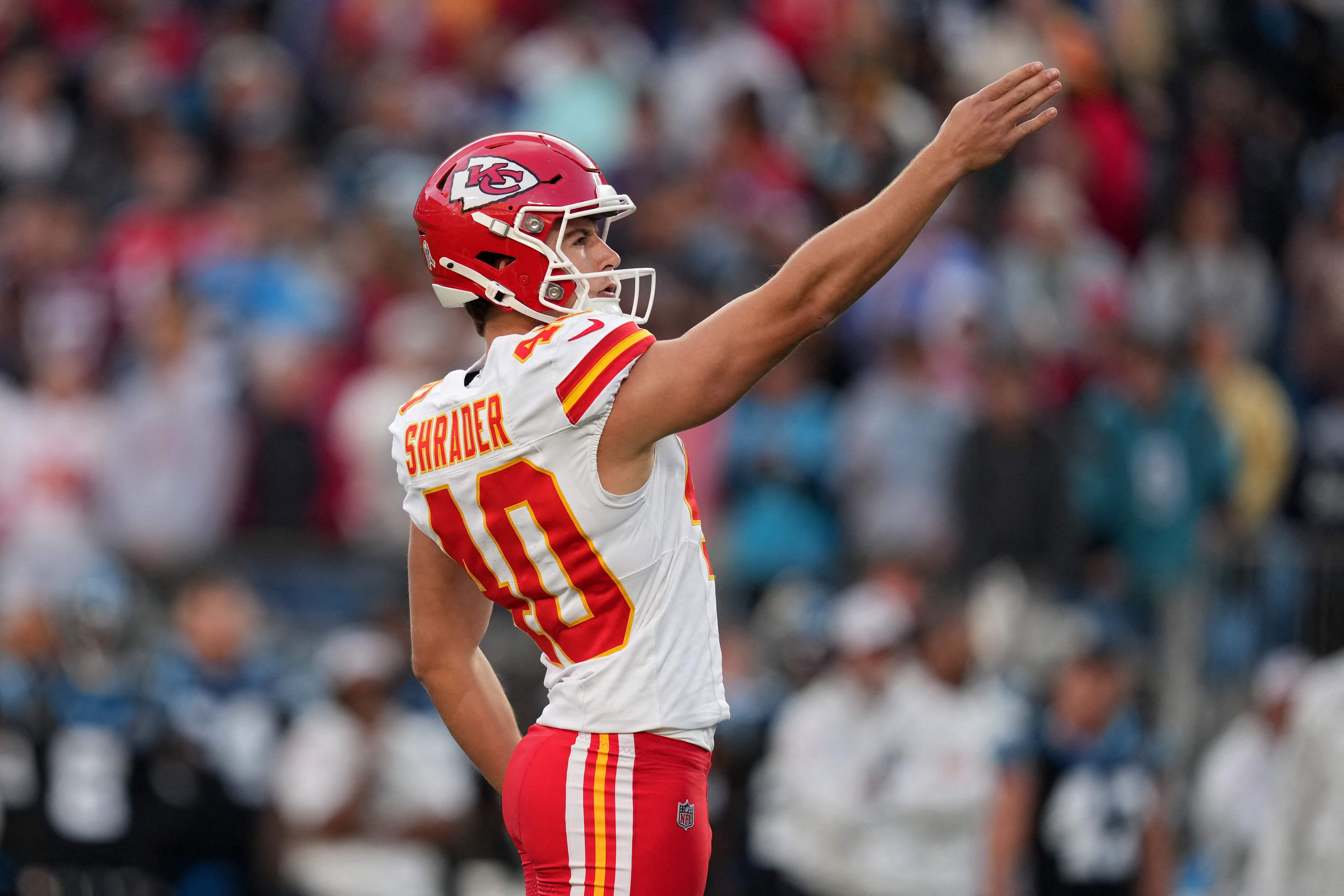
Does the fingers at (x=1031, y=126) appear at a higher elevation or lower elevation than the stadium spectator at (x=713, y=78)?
lower

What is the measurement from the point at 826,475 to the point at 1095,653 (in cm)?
190

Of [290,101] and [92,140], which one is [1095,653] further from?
[92,140]

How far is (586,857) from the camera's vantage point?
419 cm

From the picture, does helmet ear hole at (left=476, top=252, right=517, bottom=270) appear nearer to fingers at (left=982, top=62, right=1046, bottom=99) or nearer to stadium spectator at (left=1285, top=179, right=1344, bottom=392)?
fingers at (left=982, top=62, right=1046, bottom=99)

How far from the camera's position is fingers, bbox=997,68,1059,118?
12.5ft

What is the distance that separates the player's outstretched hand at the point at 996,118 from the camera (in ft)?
12.5

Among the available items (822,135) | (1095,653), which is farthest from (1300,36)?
(1095,653)

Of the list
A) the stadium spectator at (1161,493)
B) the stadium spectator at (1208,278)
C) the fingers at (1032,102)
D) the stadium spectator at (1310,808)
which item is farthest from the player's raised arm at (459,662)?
the stadium spectator at (1208,278)

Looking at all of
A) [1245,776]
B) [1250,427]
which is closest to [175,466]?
[1245,776]

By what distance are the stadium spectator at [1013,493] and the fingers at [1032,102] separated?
22.8 feet

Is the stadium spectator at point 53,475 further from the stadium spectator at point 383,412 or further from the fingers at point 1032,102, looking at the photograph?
the fingers at point 1032,102

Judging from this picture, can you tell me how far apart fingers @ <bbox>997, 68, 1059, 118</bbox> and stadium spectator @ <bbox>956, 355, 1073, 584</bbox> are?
6.95 metres

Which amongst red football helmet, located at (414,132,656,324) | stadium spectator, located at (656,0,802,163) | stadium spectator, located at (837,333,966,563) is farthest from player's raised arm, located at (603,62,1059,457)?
stadium spectator, located at (656,0,802,163)

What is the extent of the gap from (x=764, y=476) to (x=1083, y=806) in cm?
248
